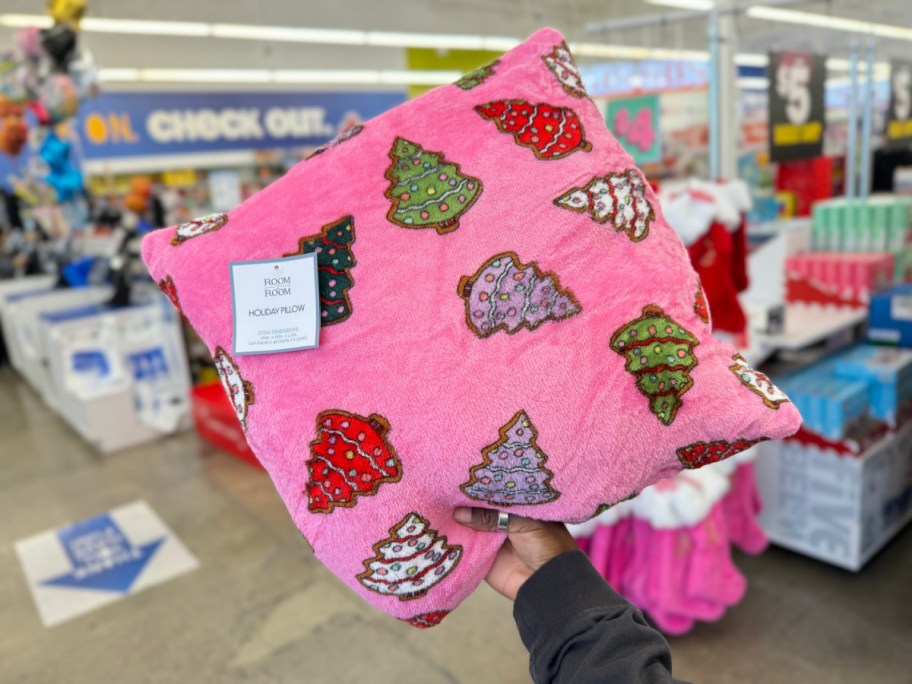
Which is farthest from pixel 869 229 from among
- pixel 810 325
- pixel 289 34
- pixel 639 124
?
pixel 289 34

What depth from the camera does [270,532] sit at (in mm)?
2992

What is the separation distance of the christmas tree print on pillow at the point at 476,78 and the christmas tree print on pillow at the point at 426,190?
0.10 metres

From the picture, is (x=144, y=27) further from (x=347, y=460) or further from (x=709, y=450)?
(x=709, y=450)

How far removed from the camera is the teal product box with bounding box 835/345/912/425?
2381mm

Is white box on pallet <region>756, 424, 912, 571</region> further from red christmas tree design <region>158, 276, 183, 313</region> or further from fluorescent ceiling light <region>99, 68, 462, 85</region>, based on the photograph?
fluorescent ceiling light <region>99, 68, 462, 85</region>

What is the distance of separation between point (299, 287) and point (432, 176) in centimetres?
19

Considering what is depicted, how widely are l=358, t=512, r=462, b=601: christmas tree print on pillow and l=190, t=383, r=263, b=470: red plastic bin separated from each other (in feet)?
9.68

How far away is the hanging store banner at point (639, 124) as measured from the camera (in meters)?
3.02

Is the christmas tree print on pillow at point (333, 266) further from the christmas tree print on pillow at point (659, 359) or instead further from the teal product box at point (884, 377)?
the teal product box at point (884, 377)

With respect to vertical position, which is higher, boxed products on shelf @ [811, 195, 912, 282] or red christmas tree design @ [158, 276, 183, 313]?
red christmas tree design @ [158, 276, 183, 313]

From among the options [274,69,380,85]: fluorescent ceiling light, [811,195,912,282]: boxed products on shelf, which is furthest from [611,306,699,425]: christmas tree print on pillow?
[274,69,380,85]: fluorescent ceiling light

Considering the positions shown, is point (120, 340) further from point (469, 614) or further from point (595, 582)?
point (595, 582)

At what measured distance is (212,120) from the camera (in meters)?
9.57

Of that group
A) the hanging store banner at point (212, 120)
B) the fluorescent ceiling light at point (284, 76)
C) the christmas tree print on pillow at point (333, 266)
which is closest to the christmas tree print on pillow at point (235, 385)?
the christmas tree print on pillow at point (333, 266)
